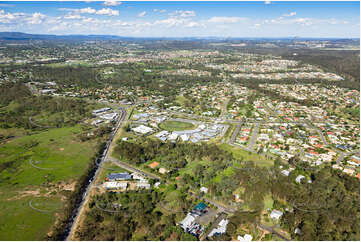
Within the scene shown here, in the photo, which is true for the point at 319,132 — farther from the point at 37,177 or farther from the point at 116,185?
the point at 37,177

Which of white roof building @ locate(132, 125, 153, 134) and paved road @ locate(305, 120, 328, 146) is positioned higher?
white roof building @ locate(132, 125, 153, 134)

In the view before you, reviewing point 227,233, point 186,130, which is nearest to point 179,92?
point 186,130

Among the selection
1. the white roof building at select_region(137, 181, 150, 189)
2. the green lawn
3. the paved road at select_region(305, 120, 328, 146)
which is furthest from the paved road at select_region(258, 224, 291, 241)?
the paved road at select_region(305, 120, 328, 146)

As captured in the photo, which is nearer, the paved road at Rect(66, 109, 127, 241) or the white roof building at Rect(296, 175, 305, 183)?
the paved road at Rect(66, 109, 127, 241)

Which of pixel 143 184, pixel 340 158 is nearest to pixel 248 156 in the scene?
pixel 340 158

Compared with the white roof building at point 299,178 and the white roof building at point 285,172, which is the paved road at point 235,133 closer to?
the white roof building at point 285,172

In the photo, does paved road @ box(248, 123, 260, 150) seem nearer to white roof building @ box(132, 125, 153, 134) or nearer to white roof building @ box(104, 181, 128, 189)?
white roof building @ box(132, 125, 153, 134)

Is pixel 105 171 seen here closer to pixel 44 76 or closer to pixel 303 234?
pixel 303 234

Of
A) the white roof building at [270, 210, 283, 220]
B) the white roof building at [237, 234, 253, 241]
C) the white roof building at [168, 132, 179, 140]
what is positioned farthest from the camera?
the white roof building at [168, 132, 179, 140]
